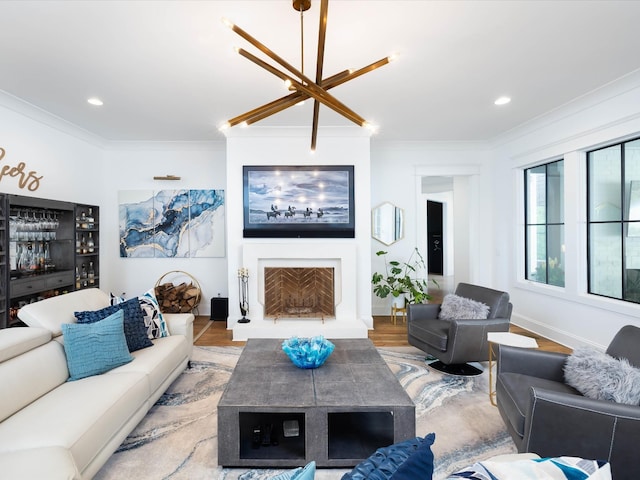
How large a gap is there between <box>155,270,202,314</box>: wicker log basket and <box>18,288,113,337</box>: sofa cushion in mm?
2419

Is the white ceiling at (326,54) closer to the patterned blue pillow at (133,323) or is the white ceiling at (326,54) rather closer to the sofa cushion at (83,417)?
the patterned blue pillow at (133,323)

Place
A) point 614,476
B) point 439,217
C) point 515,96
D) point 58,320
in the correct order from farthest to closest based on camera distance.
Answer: point 439,217
point 515,96
point 58,320
point 614,476

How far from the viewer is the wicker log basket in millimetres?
5082

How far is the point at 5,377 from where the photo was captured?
1.77 meters

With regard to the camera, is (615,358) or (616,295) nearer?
(615,358)

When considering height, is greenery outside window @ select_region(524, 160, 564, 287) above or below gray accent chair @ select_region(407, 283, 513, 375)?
above

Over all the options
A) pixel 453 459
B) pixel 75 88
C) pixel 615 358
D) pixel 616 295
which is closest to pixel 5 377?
pixel 453 459

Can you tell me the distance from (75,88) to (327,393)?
3.71 m

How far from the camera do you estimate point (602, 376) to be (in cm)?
183

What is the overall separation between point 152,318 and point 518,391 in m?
2.79

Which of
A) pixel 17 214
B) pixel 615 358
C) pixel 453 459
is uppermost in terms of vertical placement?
pixel 17 214

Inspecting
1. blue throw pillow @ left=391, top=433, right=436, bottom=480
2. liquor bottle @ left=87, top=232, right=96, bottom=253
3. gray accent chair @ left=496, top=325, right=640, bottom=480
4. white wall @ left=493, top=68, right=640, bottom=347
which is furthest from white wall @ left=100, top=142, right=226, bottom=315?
blue throw pillow @ left=391, top=433, right=436, bottom=480

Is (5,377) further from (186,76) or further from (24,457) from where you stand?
(186,76)

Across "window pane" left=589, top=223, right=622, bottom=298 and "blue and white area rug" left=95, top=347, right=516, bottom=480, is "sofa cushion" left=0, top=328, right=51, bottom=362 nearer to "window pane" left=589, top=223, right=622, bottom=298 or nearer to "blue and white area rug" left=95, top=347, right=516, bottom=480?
"blue and white area rug" left=95, top=347, right=516, bottom=480
